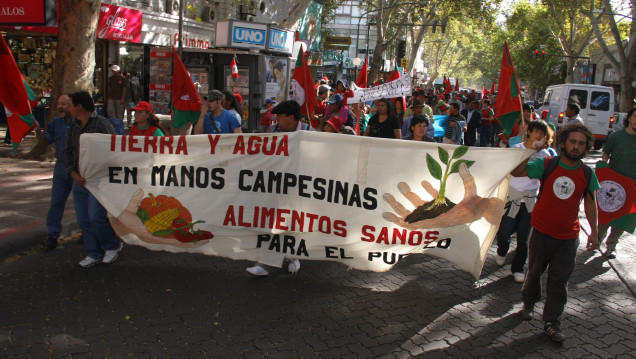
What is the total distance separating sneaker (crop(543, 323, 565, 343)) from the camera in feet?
13.6

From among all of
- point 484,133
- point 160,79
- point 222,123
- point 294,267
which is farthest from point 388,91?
point 160,79

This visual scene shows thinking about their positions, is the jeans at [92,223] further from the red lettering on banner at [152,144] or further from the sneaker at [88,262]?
the red lettering on banner at [152,144]

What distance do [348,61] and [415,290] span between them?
4230 cm

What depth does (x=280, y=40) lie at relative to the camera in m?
15.2

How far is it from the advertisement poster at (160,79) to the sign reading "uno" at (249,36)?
5.81 feet

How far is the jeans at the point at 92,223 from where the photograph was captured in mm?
5211

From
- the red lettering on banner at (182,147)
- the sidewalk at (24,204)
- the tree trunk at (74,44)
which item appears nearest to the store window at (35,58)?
the sidewalk at (24,204)

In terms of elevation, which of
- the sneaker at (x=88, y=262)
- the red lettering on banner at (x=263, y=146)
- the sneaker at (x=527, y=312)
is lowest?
the sneaker at (x=88, y=262)

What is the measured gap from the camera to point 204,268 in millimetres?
5430

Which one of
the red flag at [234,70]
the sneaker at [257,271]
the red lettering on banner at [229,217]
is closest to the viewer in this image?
the red lettering on banner at [229,217]

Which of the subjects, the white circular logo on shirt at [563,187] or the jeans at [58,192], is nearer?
the white circular logo on shirt at [563,187]

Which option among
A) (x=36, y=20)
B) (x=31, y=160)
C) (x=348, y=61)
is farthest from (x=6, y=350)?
(x=348, y=61)

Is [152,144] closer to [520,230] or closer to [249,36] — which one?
[520,230]

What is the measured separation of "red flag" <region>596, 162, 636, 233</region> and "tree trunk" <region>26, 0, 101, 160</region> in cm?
871
